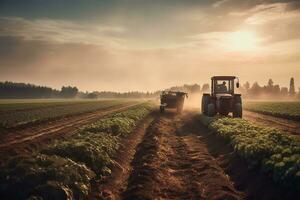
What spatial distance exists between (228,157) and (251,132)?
3228 millimetres

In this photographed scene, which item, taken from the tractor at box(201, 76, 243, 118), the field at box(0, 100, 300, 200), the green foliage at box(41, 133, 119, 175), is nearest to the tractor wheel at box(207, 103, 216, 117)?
the tractor at box(201, 76, 243, 118)

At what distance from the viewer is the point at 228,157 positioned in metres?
15.2

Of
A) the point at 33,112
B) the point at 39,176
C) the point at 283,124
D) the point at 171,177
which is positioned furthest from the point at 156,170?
the point at 33,112

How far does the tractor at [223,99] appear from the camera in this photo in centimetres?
3061

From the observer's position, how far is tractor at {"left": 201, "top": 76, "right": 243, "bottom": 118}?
1205 inches

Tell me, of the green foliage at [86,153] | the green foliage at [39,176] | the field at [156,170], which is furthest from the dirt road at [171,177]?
the green foliage at [86,153]

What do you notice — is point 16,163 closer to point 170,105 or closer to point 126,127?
point 126,127

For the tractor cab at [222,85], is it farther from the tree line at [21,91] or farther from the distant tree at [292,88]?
the distant tree at [292,88]

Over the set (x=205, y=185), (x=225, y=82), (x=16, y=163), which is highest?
(x=225, y=82)

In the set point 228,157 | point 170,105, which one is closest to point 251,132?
point 228,157

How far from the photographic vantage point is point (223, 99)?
30594mm

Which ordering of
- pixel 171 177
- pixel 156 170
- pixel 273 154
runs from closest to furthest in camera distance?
pixel 273 154 < pixel 171 177 < pixel 156 170

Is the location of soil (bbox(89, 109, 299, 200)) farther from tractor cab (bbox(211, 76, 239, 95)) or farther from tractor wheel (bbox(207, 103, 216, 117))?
tractor cab (bbox(211, 76, 239, 95))

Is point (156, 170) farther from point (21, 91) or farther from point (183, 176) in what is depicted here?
point (21, 91)
